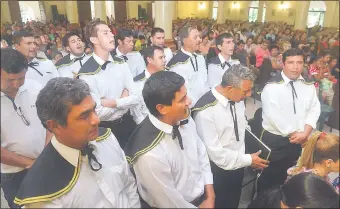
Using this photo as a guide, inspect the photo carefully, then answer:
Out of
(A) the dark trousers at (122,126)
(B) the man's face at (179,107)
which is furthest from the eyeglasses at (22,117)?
(A) the dark trousers at (122,126)

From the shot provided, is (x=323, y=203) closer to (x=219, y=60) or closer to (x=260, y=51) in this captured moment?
(x=219, y=60)

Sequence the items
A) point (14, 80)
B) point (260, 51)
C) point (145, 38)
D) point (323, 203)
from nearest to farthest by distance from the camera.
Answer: point (14, 80) → point (323, 203) → point (145, 38) → point (260, 51)

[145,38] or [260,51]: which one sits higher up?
[145,38]

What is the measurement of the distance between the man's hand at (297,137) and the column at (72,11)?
2134 mm

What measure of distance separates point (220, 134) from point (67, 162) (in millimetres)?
1192

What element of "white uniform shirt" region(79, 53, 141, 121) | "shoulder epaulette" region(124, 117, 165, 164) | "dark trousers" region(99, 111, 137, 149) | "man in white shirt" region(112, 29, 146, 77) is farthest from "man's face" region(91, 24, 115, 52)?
"shoulder epaulette" region(124, 117, 165, 164)

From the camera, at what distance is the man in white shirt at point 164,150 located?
126cm

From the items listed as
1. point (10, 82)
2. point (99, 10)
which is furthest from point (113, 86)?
point (10, 82)

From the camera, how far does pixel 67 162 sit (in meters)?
1.00

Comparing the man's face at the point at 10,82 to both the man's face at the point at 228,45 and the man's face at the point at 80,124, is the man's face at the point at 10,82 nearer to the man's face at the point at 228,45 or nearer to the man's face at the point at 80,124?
the man's face at the point at 80,124

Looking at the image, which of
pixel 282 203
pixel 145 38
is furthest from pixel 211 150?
pixel 145 38

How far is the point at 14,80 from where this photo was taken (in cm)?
105

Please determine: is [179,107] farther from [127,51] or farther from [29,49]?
[127,51]

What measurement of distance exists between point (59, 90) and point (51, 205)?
0.42 metres
